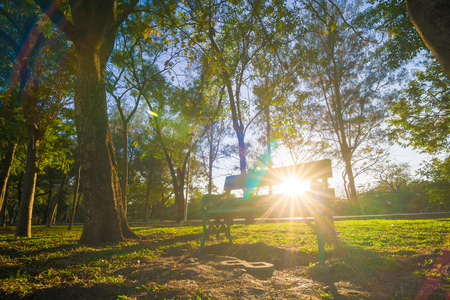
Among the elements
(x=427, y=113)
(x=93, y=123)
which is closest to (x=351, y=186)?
(x=427, y=113)

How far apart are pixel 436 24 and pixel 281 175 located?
3290 millimetres

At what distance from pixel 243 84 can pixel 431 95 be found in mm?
9714

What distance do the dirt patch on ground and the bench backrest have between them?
4.49ft

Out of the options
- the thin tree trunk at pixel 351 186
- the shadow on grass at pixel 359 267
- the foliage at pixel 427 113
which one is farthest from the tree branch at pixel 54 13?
the thin tree trunk at pixel 351 186

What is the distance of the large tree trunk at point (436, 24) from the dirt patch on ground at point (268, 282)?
2146 mm

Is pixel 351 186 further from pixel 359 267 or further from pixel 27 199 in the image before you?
pixel 27 199

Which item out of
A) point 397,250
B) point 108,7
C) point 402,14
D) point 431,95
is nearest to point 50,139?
point 108,7

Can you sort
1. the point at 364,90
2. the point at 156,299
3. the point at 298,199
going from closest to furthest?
1. the point at 156,299
2. the point at 298,199
3. the point at 364,90

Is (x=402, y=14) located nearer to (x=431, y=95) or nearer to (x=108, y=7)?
(x=431, y=95)

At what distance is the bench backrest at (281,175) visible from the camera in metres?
4.14

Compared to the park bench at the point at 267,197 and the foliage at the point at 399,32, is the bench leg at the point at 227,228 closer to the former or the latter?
the park bench at the point at 267,197

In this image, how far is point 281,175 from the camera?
4.88 meters

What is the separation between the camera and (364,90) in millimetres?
22172

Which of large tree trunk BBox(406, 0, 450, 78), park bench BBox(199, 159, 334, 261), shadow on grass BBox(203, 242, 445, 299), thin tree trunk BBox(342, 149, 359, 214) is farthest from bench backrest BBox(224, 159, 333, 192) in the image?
thin tree trunk BBox(342, 149, 359, 214)
